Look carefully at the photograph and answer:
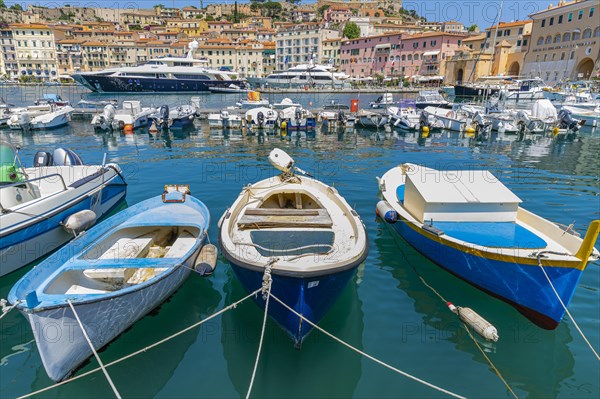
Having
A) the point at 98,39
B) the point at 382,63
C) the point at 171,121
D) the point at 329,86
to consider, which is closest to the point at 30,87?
the point at 98,39

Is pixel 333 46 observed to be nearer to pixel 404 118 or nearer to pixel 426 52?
pixel 426 52

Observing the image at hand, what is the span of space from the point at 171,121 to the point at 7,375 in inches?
1155

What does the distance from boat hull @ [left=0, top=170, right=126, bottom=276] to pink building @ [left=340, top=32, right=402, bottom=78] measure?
94.1m

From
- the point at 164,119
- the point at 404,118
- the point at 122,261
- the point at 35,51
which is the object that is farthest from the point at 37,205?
the point at 35,51

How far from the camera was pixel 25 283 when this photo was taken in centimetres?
641

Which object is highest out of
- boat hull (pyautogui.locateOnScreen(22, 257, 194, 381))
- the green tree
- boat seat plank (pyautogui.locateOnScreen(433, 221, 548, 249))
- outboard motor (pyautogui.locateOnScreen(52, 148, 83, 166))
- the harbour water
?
the green tree

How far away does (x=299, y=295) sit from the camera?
239 inches

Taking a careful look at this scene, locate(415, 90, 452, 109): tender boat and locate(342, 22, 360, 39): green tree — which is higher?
locate(342, 22, 360, 39): green tree

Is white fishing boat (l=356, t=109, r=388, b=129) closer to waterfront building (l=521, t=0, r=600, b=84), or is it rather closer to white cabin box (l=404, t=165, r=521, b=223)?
white cabin box (l=404, t=165, r=521, b=223)

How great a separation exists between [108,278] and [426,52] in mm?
99885

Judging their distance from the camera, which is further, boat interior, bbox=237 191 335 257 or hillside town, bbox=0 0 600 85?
hillside town, bbox=0 0 600 85

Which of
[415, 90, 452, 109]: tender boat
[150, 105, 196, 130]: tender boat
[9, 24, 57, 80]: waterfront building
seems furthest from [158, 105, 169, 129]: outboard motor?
[9, 24, 57, 80]: waterfront building

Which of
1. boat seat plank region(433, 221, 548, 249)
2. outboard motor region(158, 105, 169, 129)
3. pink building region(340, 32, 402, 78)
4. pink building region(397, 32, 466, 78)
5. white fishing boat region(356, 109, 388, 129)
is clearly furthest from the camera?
pink building region(340, 32, 402, 78)

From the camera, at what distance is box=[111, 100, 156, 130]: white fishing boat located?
31547mm
